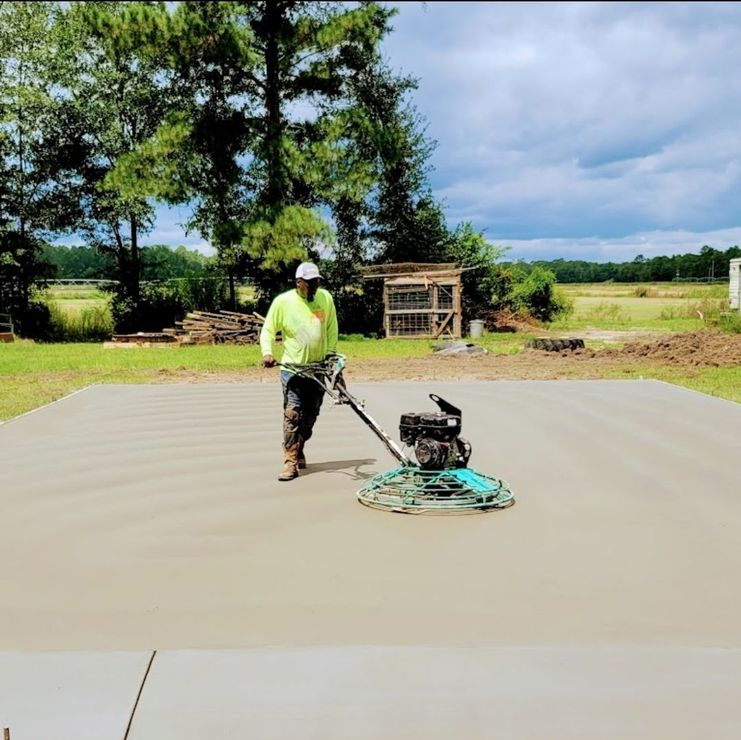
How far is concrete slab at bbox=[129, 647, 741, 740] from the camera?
7.58 ft

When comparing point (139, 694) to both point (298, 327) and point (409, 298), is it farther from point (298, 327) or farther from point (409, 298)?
point (409, 298)

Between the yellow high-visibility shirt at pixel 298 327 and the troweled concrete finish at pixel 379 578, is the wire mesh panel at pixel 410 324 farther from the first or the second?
the yellow high-visibility shirt at pixel 298 327

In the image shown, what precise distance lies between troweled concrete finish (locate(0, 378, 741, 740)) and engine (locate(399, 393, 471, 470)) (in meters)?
0.37

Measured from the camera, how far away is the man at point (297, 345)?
5.21 metres

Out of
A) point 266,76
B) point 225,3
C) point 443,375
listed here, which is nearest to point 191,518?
point 443,375

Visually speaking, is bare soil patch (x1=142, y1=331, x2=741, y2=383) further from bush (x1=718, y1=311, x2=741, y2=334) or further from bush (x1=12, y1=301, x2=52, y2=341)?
bush (x1=12, y1=301, x2=52, y2=341)

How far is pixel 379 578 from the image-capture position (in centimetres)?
351

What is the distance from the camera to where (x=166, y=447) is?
6309mm

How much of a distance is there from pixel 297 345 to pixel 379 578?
2.06 m

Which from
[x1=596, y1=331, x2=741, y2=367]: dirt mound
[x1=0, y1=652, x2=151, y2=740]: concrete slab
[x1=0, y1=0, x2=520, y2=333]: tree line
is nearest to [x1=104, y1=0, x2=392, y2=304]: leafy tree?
[x1=0, y1=0, x2=520, y2=333]: tree line

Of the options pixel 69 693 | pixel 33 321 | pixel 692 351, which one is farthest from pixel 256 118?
pixel 69 693

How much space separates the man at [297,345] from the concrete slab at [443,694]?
253 centimetres

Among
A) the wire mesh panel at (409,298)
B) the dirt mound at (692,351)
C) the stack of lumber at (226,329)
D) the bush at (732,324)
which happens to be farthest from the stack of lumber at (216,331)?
the bush at (732,324)

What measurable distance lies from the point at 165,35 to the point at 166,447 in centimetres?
1474
